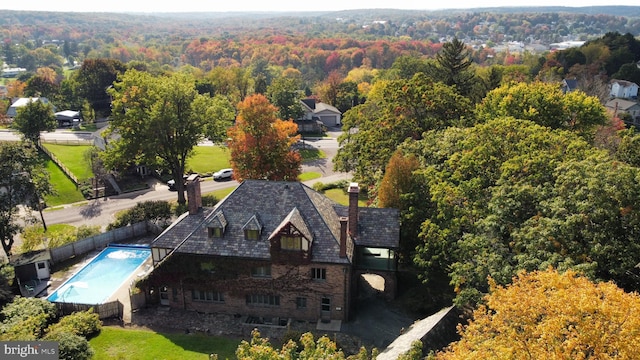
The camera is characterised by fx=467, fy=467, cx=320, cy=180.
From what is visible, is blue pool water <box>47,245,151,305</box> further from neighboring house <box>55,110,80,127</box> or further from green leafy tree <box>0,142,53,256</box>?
neighboring house <box>55,110,80,127</box>

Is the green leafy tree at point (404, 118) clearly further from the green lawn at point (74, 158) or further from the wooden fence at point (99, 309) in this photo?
the green lawn at point (74, 158)

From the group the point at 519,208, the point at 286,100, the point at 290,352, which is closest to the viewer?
the point at 290,352

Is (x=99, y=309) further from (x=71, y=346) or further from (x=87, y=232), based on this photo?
(x=87, y=232)

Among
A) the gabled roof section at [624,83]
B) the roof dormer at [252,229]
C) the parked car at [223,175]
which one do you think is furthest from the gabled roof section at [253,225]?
the gabled roof section at [624,83]

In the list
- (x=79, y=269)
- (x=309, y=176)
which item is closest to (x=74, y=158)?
(x=309, y=176)

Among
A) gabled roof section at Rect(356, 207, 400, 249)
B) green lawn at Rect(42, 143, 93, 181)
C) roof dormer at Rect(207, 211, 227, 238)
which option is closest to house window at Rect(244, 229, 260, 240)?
roof dormer at Rect(207, 211, 227, 238)
